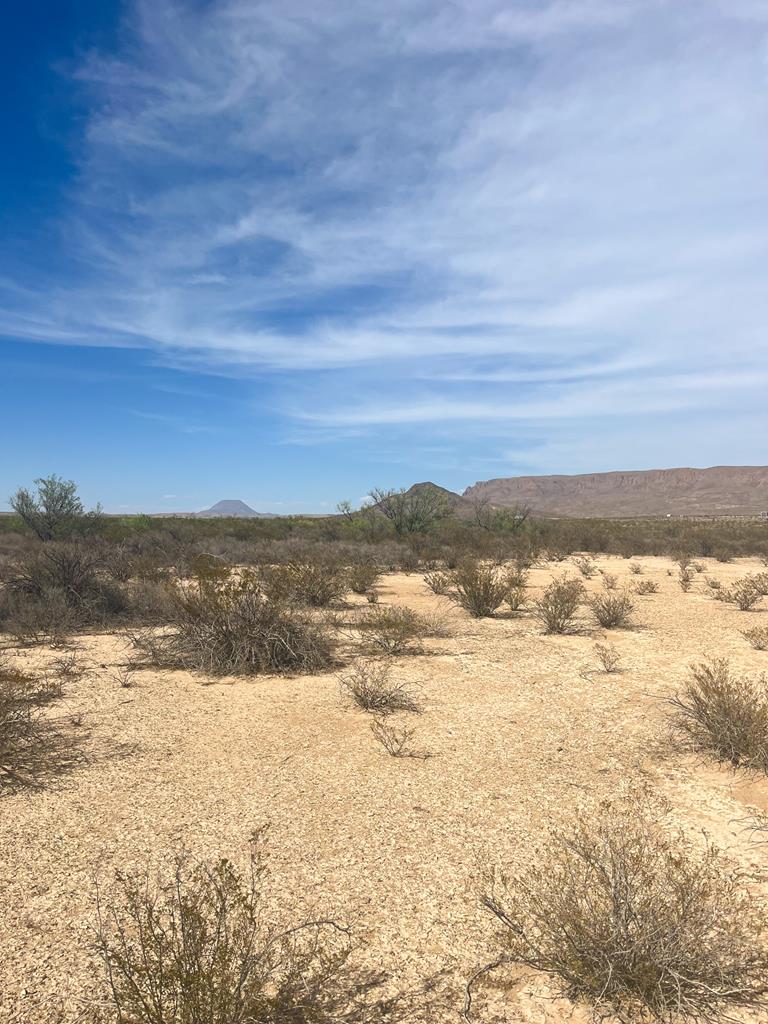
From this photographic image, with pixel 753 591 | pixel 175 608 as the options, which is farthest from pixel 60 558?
pixel 753 591

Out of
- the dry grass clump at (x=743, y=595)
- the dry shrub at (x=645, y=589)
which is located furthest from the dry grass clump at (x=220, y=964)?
the dry shrub at (x=645, y=589)

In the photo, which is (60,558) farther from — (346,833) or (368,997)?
(368,997)

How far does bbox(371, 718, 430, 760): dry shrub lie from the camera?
545cm

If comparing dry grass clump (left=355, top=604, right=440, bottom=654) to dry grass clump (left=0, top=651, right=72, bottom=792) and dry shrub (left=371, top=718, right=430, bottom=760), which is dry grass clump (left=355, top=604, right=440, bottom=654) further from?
dry grass clump (left=0, top=651, right=72, bottom=792)

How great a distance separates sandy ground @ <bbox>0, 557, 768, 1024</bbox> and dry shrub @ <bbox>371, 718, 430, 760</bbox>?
0.12 metres

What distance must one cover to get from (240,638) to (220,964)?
6.34m

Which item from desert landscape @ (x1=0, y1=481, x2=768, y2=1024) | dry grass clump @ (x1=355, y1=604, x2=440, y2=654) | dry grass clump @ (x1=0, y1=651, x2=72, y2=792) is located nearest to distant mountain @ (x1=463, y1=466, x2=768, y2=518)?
dry grass clump @ (x1=355, y1=604, x2=440, y2=654)

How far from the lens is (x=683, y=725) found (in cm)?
588

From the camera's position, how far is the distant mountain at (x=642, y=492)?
429ft

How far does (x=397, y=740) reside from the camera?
18.7 ft

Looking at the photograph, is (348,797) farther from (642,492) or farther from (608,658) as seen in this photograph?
(642,492)

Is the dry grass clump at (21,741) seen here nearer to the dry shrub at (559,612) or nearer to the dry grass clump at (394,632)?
the dry grass clump at (394,632)

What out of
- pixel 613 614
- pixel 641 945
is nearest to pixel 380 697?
pixel 641 945

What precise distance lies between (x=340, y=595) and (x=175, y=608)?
5138 millimetres
